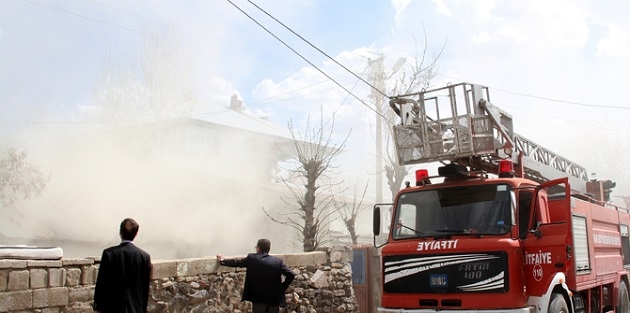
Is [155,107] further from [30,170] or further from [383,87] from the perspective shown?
[383,87]

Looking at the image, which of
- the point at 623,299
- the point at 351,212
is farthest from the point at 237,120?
the point at 623,299

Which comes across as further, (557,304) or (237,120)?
(237,120)

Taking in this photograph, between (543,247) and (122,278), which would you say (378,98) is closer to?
(543,247)

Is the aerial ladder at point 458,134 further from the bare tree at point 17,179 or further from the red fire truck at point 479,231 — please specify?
the bare tree at point 17,179

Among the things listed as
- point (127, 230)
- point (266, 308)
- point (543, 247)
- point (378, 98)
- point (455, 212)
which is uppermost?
point (378, 98)

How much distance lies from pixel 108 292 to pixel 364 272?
23.2 ft

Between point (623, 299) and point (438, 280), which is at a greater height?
point (438, 280)

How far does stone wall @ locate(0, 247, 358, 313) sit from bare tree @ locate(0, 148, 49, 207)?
10.7 meters

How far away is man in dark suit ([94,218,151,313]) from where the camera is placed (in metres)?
4.64

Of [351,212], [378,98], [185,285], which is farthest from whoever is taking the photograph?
[351,212]

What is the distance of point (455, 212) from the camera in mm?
7117

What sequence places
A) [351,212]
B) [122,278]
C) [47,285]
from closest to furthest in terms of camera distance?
[122,278] < [47,285] < [351,212]

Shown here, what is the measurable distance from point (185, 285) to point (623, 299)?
23.5 feet

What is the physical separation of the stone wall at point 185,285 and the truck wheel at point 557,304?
3745 mm
